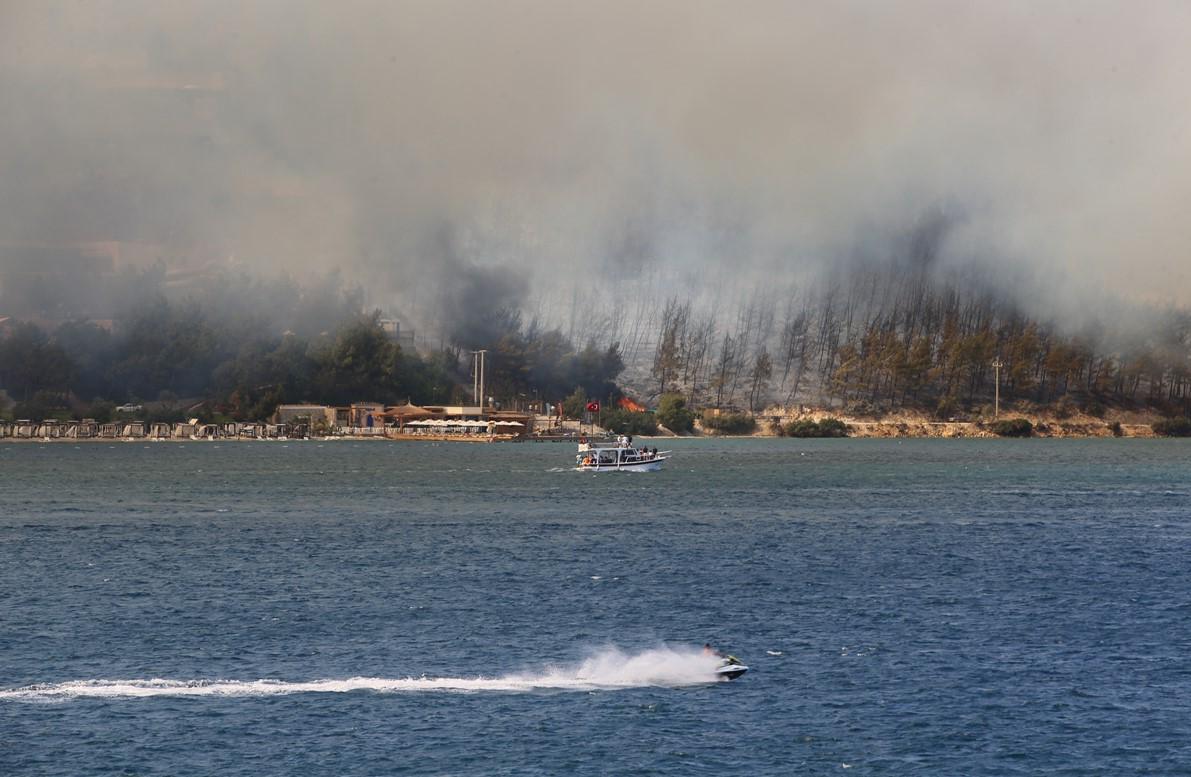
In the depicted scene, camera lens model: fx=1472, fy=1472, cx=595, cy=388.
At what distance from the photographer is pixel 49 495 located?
134m

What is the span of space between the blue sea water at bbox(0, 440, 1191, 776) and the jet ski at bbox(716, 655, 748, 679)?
529mm

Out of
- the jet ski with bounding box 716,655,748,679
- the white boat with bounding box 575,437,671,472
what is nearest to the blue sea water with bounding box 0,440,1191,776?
the jet ski with bounding box 716,655,748,679

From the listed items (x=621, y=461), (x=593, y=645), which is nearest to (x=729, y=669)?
(x=593, y=645)

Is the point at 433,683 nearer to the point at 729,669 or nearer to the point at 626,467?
the point at 729,669

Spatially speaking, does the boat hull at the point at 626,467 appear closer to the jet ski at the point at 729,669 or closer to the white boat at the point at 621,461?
the white boat at the point at 621,461

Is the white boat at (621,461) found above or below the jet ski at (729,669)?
above

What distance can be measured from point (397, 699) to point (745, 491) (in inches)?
3713

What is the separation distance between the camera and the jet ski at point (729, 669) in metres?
46.8

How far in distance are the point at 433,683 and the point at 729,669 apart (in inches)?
369

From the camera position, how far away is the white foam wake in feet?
147

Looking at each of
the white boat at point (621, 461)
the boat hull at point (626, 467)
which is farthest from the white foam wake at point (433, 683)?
the white boat at point (621, 461)

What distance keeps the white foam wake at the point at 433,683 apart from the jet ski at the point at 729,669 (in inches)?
8.3

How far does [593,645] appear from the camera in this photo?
170 feet

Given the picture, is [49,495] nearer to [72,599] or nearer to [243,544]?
[243,544]
